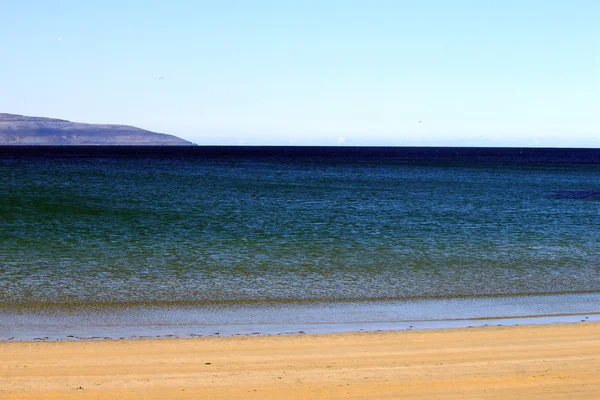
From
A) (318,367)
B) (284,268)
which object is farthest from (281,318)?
(284,268)

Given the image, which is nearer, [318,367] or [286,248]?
[318,367]

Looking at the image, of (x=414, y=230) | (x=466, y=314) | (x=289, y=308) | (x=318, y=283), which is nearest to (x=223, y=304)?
(x=289, y=308)

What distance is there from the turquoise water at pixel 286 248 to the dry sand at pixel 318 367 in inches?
145

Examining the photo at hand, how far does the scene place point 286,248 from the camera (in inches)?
768

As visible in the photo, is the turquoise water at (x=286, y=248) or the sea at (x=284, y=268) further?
the turquoise water at (x=286, y=248)

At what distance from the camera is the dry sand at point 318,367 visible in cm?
704

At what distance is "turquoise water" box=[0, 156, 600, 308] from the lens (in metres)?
13.6

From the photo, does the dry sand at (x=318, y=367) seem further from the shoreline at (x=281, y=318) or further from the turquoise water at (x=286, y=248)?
the turquoise water at (x=286, y=248)

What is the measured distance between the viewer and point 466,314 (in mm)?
11562

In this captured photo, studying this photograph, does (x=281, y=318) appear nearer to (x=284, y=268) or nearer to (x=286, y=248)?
(x=284, y=268)

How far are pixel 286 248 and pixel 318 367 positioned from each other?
11.6 m

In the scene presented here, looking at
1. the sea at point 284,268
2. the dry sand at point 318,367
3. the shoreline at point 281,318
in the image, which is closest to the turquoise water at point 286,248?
the sea at point 284,268

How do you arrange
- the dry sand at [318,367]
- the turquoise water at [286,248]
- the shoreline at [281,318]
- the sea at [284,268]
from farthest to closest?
the turquoise water at [286,248] → the sea at [284,268] → the shoreline at [281,318] → the dry sand at [318,367]

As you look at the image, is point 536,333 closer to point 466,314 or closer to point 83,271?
point 466,314
